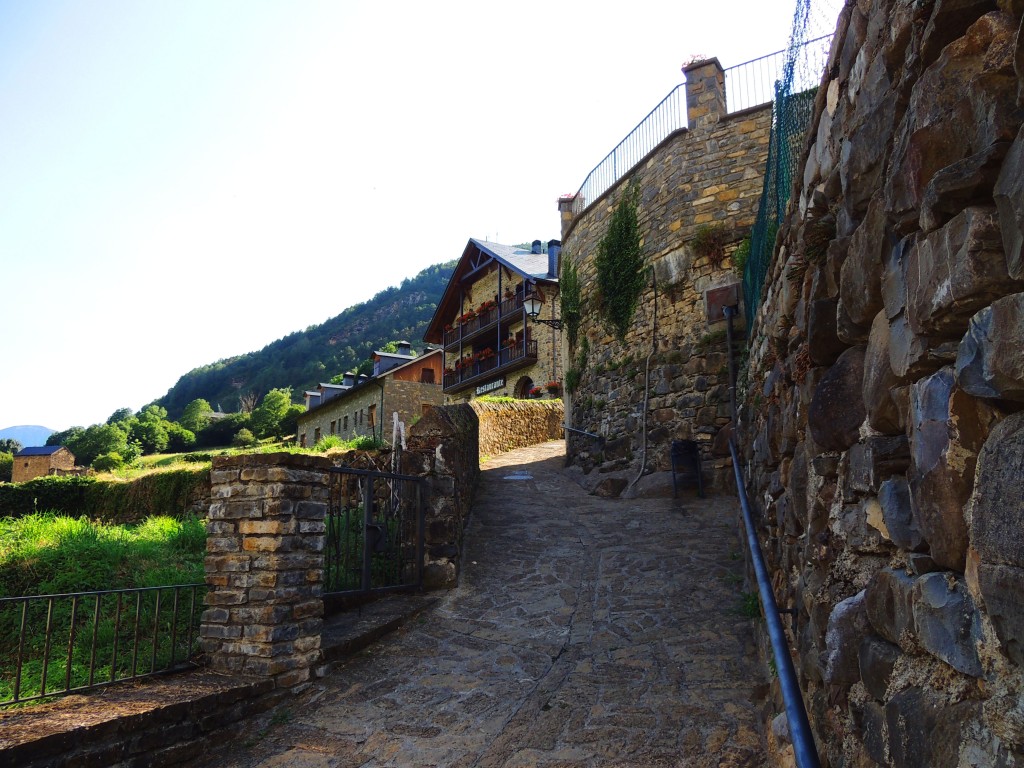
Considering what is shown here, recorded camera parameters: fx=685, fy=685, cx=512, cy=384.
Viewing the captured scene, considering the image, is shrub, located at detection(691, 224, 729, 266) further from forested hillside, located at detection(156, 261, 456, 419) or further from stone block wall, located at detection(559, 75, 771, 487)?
forested hillside, located at detection(156, 261, 456, 419)

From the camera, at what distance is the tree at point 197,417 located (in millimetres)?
59575

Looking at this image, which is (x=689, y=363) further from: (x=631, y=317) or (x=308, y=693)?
(x=308, y=693)

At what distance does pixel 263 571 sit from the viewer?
460 cm

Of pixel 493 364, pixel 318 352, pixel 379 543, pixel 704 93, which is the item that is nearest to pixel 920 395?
pixel 379 543

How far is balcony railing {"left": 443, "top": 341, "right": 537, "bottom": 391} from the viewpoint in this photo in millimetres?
24938

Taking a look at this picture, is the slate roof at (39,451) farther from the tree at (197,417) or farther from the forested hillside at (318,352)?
the forested hillside at (318,352)

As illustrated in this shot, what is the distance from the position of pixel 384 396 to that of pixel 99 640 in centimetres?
2615

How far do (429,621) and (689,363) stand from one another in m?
6.90

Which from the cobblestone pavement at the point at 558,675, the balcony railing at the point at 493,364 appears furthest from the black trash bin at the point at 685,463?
the balcony railing at the point at 493,364

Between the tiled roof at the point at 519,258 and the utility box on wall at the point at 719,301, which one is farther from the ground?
the tiled roof at the point at 519,258

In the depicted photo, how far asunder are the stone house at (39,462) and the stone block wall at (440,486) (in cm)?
4803

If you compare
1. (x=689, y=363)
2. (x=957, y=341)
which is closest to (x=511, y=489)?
(x=689, y=363)

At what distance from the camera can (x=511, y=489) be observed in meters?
11.2

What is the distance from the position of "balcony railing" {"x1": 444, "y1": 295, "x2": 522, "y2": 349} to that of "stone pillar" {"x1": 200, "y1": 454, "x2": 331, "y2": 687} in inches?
824
